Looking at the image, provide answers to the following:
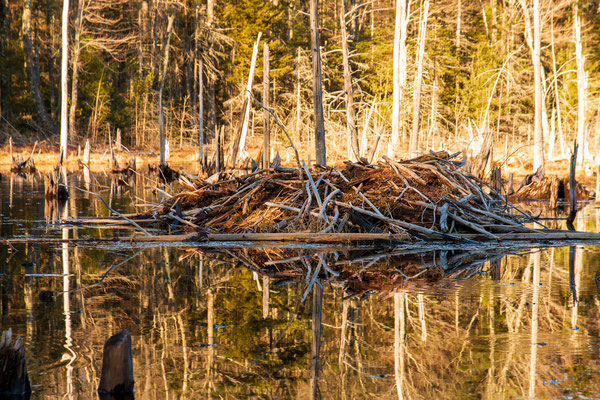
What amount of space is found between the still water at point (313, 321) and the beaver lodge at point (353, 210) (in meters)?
0.51

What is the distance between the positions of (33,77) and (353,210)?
3365cm

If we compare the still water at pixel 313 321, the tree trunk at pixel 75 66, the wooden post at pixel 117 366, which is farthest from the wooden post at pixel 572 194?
the tree trunk at pixel 75 66

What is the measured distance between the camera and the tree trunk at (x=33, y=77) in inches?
1410

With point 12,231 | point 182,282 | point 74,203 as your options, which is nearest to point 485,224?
point 182,282

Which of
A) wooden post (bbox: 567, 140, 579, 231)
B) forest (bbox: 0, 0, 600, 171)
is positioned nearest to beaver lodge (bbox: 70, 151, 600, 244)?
wooden post (bbox: 567, 140, 579, 231)

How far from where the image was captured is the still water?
3.34m

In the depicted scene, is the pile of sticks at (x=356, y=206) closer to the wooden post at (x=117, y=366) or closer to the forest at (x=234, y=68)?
the wooden post at (x=117, y=366)

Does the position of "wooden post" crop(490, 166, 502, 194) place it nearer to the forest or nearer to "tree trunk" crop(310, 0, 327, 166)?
"tree trunk" crop(310, 0, 327, 166)

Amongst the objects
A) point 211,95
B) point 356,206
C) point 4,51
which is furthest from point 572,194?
point 211,95

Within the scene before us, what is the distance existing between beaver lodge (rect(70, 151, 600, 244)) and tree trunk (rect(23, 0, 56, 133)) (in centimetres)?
3016

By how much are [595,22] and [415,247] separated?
36.4m

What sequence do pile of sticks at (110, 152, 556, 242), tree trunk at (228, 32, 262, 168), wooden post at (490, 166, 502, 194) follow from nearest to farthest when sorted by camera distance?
pile of sticks at (110, 152, 556, 242), wooden post at (490, 166, 502, 194), tree trunk at (228, 32, 262, 168)

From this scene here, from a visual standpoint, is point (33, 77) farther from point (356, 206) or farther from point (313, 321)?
point (313, 321)

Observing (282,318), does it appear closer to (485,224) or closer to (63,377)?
(63,377)
